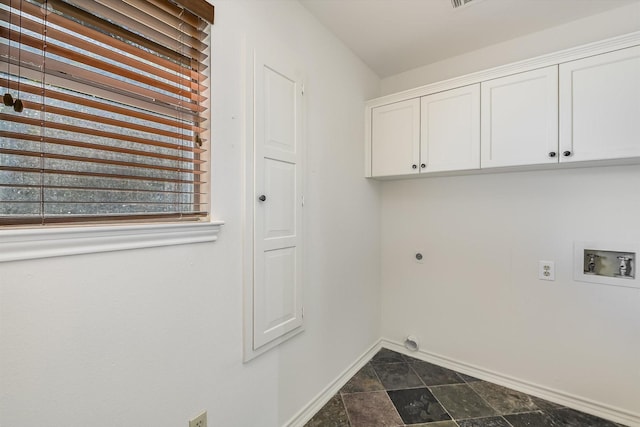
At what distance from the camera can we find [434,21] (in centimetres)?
177

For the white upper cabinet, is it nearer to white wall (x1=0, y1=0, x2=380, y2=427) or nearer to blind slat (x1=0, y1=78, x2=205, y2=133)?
white wall (x1=0, y1=0, x2=380, y2=427)

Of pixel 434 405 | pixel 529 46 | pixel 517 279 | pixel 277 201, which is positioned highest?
pixel 529 46

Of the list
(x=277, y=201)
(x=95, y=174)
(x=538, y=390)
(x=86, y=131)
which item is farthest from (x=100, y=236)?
(x=538, y=390)

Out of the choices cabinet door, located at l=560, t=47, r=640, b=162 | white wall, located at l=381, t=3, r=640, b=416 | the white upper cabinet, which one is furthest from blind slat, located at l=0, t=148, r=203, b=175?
cabinet door, located at l=560, t=47, r=640, b=162

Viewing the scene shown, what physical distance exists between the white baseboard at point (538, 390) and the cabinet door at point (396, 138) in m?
1.57

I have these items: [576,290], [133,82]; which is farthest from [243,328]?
[576,290]

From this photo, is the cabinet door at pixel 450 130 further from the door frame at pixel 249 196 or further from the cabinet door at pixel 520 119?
the door frame at pixel 249 196

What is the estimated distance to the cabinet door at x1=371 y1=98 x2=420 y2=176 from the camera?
209cm

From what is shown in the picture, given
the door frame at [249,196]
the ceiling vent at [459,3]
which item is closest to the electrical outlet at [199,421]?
the door frame at [249,196]

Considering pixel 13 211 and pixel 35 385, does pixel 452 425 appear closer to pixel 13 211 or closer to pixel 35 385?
pixel 35 385

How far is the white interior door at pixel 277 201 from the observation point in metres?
1.33

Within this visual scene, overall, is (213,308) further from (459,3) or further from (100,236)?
(459,3)

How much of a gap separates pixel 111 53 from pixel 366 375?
7.86 ft

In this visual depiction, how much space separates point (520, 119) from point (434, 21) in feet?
2.76
